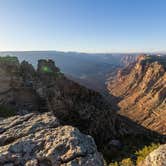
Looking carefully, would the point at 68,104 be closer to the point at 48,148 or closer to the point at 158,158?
the point at 158,158

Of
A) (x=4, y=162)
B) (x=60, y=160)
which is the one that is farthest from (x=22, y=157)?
(x=60, y=160)

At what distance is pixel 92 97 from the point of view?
76.7 metres

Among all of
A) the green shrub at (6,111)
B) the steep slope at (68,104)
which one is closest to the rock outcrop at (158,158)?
the green shrub at (6,111)

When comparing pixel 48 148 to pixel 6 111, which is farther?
pixel 6 111

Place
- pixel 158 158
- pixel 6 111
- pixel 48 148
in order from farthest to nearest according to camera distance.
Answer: pixel 6 111 → pixel 158 158 → pixel 48 148

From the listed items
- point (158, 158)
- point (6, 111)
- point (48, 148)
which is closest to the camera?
point (48, 148)

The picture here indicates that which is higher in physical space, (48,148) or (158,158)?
(48,148)

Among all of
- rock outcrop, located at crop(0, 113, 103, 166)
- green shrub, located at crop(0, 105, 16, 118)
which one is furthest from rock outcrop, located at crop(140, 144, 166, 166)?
green shrub, located at crop(0, 105, 16, 118)

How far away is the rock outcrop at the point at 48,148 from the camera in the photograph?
11.5m

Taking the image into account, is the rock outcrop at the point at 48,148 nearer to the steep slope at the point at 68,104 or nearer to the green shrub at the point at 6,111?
the green shrub at the point at 6,111

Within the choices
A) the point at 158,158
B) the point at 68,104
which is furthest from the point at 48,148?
the point at 68,104

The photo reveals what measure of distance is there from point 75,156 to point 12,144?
3.52m

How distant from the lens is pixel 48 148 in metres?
12.3

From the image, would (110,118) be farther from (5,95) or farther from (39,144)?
(39,144)
